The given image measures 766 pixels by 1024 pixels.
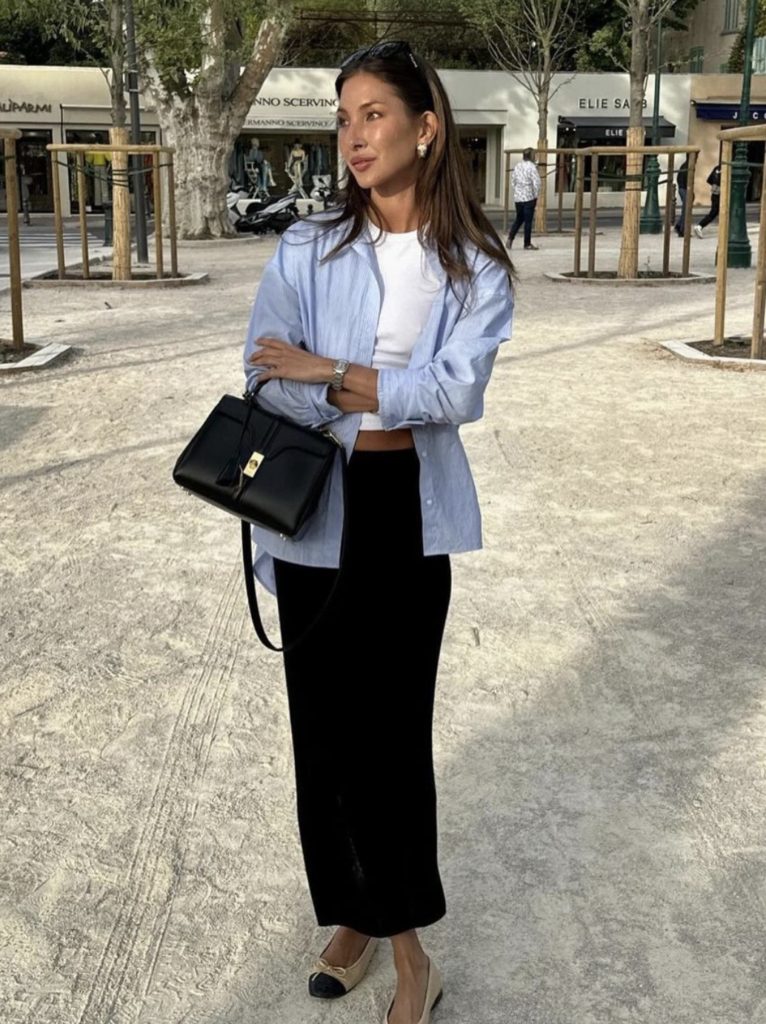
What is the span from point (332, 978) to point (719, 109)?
53.4 meters

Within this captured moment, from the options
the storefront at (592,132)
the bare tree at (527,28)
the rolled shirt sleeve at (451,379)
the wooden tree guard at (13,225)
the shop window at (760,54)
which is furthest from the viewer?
the storefront at (592,132)

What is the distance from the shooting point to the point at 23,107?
Answer: 151 feet

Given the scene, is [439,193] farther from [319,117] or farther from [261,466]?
[319,117]

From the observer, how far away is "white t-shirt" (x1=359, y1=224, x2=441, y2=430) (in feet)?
8.29

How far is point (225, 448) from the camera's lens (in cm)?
251

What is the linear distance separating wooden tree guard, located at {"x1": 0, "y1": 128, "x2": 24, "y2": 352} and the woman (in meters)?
7.74

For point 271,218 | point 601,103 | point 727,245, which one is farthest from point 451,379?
point 601,103

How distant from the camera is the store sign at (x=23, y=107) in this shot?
46031 millimetres

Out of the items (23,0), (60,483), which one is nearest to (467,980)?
(60,483)

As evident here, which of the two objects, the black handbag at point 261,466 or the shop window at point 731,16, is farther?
the shop window at point 731,16

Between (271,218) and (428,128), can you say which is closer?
(428,128)

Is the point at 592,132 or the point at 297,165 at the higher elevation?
the point at 592,132

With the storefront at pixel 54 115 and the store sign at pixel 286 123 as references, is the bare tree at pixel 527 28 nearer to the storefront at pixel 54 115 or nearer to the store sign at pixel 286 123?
the store sign at pixel 286 123

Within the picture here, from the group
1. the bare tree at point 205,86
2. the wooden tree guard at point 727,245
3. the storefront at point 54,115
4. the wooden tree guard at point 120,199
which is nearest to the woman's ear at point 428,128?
the wooden tree guard at point 727,245
